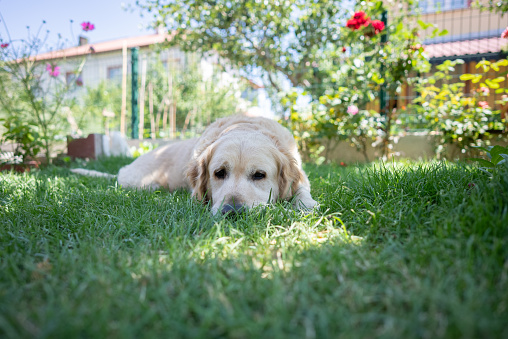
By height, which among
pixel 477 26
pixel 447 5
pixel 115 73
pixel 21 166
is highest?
pixel 447 5

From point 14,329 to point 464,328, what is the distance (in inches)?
48.0

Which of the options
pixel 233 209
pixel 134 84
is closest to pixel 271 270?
pixel 233 209

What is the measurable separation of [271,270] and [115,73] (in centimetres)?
1846

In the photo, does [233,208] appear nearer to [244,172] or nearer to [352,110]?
[244,172]

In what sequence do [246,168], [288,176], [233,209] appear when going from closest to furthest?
[233,209], [246,168], [288,176]

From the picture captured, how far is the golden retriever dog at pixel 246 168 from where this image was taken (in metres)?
2.35

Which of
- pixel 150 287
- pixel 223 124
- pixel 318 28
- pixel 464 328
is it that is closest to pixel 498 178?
pixel 464 328

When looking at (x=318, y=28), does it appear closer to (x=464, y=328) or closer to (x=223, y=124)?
(x=223, y=124)

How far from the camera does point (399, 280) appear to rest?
1.18m

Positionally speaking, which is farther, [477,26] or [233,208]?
[477,26]

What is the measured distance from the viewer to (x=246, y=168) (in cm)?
247

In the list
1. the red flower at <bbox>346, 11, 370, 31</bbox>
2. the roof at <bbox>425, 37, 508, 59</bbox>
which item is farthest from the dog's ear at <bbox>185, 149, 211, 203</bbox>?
the roof at <bbox>425, 37, 508, 59</bbox>

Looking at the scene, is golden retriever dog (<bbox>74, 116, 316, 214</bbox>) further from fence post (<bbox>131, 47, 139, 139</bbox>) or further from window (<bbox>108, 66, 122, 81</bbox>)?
window (<bbox>108, 66, 122, 81</bbox>)

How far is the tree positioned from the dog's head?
4.62 m
